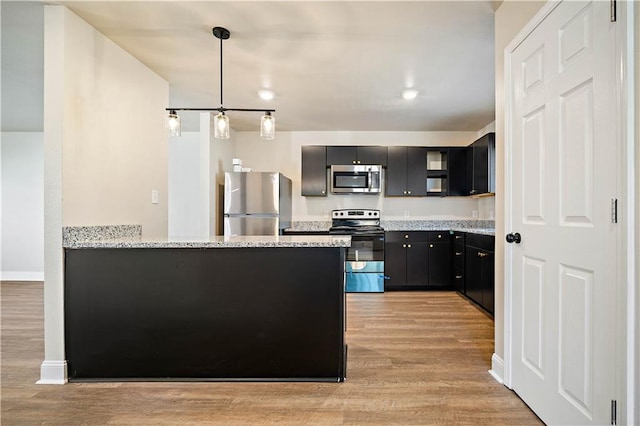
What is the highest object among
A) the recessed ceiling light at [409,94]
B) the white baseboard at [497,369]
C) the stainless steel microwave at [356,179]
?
the recessed ceiling light at [409,94]

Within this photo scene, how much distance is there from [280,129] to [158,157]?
2207 millimetres

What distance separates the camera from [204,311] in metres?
1.97

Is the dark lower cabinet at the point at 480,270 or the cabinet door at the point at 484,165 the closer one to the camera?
the dark lower cabinet at the point at 480,270

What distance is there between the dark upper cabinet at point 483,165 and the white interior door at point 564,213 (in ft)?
6.87

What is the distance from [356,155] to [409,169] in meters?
0.81

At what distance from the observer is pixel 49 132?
76.3 inches

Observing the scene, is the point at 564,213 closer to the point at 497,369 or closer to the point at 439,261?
the point at 497,369

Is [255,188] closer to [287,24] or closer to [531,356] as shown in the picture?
[287,24]

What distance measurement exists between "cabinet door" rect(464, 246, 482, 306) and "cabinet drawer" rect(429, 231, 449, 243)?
1.72 feet

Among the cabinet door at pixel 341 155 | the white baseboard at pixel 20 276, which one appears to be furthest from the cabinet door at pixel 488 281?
the white baseboard at pixel 20 276

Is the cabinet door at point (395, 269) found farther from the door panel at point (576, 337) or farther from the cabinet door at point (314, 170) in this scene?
the door panel at point (576, 337)

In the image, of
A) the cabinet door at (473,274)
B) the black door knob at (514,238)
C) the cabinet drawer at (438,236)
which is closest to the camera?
the black door knob at (514,238)

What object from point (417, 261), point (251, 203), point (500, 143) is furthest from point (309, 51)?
point (417, 261)

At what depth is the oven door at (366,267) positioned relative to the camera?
4293 millimetres
